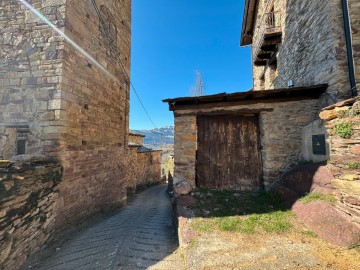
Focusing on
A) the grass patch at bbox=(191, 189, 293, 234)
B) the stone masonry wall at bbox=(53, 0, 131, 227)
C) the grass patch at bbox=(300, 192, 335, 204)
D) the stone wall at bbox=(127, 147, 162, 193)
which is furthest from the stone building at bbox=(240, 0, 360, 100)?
the stone wall at bbox=(127, 147, 162, 193)

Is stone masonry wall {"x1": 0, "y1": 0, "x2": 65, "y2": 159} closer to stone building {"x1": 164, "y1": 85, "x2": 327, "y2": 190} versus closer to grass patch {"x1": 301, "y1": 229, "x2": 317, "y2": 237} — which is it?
stone building {"x1": 164, "y1": 85, "x2": 327, "y2": 190}

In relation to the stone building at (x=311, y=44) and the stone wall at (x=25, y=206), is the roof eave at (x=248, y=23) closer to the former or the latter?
the stone building at (x=311, y=44)

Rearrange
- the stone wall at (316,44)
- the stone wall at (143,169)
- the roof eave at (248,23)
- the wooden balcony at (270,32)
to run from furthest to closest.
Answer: the stone wall at (143,169) < the roof eave at (248,23) < the wooden balcony at (270,32) < the stone wall at (316,44)

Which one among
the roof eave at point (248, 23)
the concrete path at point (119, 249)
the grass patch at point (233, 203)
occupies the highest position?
the roof eave at point (248, 23)

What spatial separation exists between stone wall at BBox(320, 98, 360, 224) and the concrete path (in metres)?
3.26

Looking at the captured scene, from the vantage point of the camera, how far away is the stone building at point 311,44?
5.04m

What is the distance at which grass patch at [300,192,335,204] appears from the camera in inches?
156

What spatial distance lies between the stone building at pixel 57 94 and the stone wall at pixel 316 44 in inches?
280

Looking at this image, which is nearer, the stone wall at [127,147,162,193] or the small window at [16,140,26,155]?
the small window at [16,140,26,155]

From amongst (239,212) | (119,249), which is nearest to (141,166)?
(119,249)

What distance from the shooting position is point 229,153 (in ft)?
19.7

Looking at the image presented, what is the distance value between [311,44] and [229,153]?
173 inches

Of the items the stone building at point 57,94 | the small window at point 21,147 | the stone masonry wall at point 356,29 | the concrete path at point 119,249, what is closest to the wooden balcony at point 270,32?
the stone masonry wall at point 356,29

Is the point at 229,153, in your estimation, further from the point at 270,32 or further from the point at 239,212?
the point at 270,32
